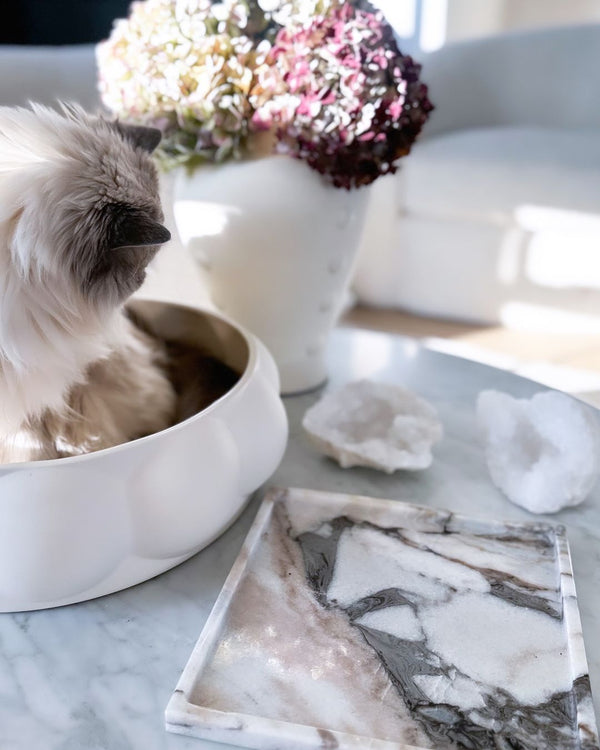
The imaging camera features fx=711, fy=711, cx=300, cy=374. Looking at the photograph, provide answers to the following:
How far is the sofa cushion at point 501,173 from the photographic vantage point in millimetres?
1705

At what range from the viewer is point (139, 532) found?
21.5 inches

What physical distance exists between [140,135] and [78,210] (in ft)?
0.57

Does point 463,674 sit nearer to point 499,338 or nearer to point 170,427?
point 170,427

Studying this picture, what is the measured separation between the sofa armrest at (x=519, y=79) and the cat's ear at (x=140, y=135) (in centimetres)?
154

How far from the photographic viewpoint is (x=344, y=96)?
2.46 ft

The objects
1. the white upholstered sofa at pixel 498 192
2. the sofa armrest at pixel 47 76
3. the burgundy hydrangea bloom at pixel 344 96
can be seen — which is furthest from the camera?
the white upholstered sofa at pixel 498 192

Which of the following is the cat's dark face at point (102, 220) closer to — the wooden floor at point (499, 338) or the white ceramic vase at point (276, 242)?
the white ceramic vase at point (276, 242)

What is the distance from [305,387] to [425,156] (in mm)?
1167

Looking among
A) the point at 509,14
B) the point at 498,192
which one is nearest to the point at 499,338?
the point at 498,192

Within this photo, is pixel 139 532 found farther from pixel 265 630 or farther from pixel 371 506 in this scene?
pixel 371 506

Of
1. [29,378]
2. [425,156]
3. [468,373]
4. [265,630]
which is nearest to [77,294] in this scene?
[29,378]

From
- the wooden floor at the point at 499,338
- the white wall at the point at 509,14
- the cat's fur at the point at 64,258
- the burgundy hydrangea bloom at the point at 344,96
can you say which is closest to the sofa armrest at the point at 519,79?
the wooden floor at the point at 499,338

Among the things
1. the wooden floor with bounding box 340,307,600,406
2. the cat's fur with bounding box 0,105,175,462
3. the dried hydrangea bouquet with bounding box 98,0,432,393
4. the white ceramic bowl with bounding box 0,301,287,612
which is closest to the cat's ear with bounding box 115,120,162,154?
the cat's fur with bounding box 0,105,175,462

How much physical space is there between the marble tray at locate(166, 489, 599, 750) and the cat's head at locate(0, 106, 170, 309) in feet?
0.87
